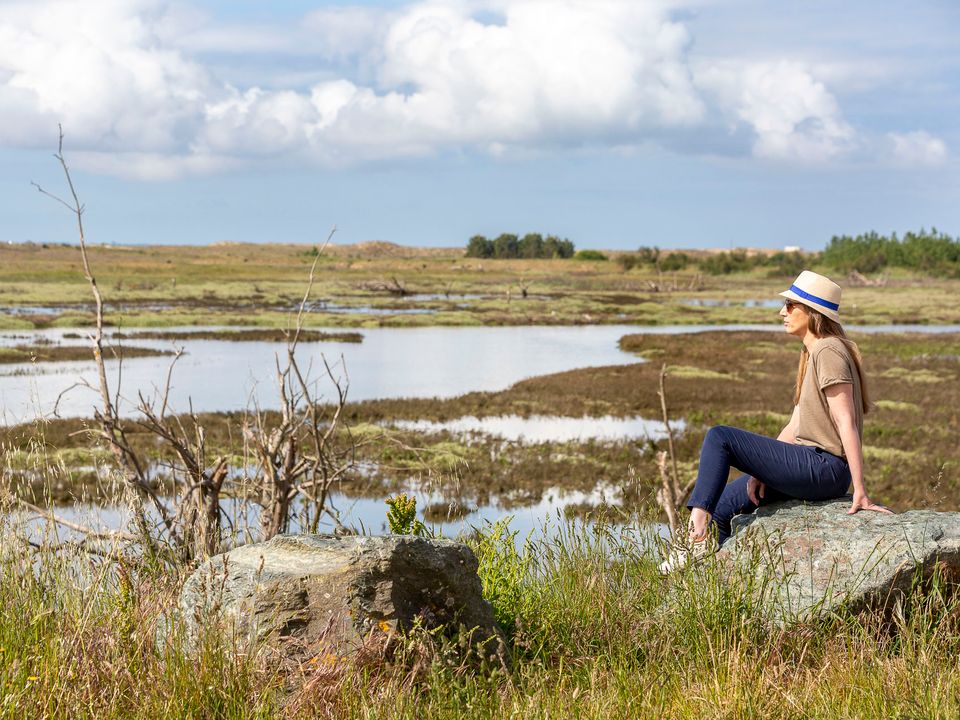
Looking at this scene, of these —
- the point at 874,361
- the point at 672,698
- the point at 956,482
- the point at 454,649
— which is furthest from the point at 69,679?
the point at 874,361

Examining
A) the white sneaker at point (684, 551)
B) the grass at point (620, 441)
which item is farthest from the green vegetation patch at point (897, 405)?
the white sneaker at point (684, 551)

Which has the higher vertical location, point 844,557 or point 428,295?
point 428,295

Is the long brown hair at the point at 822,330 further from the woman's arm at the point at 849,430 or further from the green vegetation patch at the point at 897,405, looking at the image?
the green vegetation patch at the point at 897,405

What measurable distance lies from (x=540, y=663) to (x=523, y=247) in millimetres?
137723

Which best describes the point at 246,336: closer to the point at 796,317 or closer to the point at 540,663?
the point at 796,317

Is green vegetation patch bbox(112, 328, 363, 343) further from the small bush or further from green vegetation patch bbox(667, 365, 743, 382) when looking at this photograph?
the small bush

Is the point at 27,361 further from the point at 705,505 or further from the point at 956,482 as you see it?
the point at 705,505

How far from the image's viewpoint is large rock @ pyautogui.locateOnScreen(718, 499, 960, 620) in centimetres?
480

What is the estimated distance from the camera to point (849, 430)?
5.36 meters

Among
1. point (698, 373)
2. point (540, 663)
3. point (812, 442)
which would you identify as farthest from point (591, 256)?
point (540, 663)

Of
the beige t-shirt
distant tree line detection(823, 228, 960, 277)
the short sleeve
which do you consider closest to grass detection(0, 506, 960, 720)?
the beige t-shirt

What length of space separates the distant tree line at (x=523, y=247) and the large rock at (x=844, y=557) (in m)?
134

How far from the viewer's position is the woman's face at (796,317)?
5.58 m

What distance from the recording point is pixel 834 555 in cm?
501
